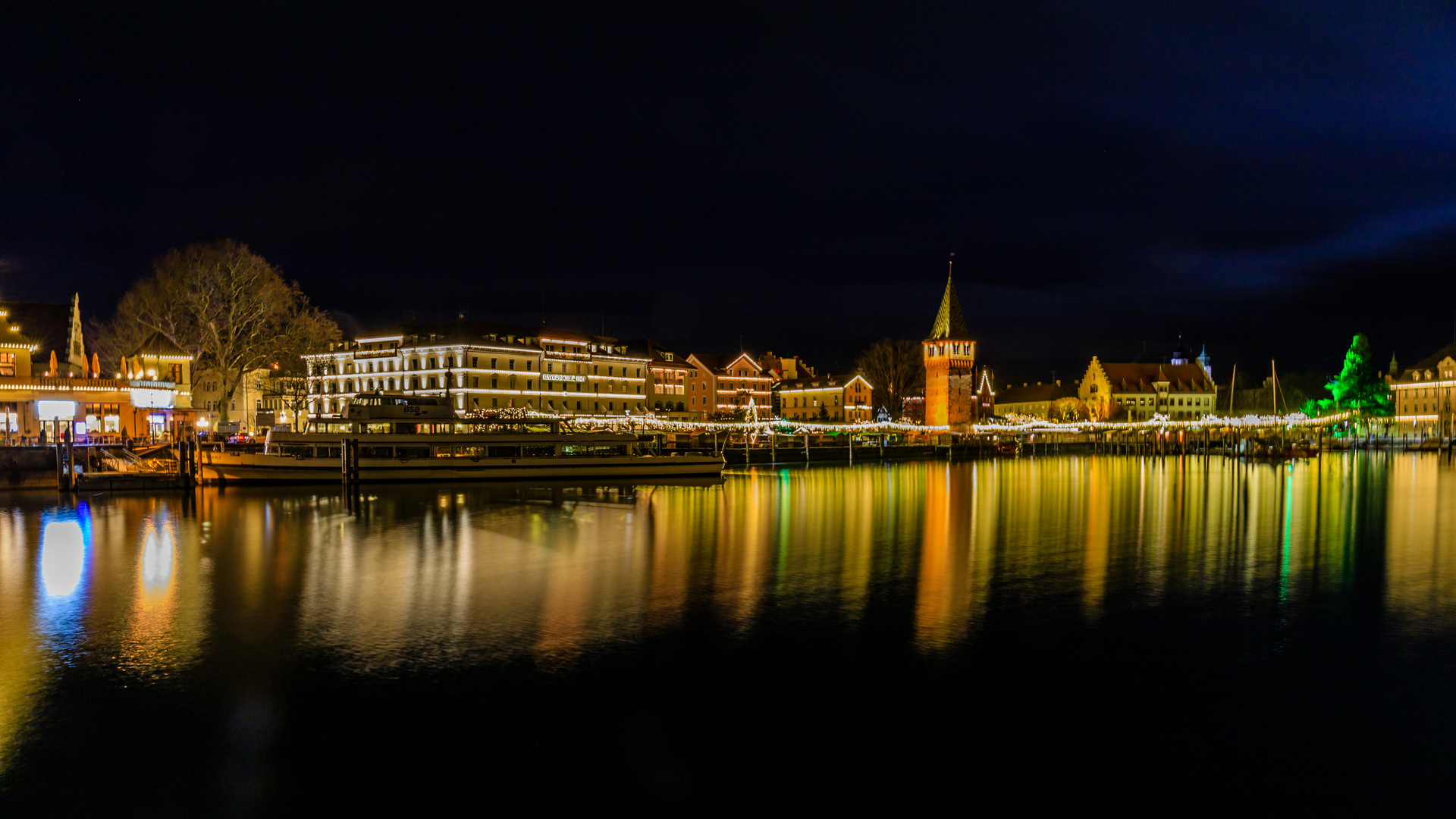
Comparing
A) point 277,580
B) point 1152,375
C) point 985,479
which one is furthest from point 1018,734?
point 1152,375

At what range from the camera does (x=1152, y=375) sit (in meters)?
128

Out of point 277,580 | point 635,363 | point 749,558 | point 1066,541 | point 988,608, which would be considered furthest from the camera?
point 635,363

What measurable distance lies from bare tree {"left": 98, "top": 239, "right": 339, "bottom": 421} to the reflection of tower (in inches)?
2430

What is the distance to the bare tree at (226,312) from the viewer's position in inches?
1770

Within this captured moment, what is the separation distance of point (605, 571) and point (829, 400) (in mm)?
85121

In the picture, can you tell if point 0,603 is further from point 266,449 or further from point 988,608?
point 266,449

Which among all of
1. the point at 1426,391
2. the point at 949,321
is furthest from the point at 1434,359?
the point at 949,321

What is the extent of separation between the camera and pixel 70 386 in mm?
44125

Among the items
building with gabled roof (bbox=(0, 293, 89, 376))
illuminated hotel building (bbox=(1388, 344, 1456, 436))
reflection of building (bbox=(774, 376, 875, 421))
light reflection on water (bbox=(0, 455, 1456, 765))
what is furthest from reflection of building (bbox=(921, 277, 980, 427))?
building with gabled roof (bbox=(0, 293, 89, 376))

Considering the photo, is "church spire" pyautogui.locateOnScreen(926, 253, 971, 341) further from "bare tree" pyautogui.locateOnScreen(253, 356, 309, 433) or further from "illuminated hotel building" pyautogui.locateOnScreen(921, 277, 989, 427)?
"bare tree" pyautogui.locateOnScreen(253, 356, 309, 433)

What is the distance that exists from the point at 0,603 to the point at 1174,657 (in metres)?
18.5

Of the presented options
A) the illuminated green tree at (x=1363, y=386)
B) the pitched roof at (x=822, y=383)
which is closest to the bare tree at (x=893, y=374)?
the pitched roof at (x=822, y=383)

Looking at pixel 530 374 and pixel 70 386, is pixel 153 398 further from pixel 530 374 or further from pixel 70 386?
pixel 530 374

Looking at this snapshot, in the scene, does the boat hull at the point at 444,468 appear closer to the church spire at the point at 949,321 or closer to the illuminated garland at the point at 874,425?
the illuminated garland at the point at 874,425
